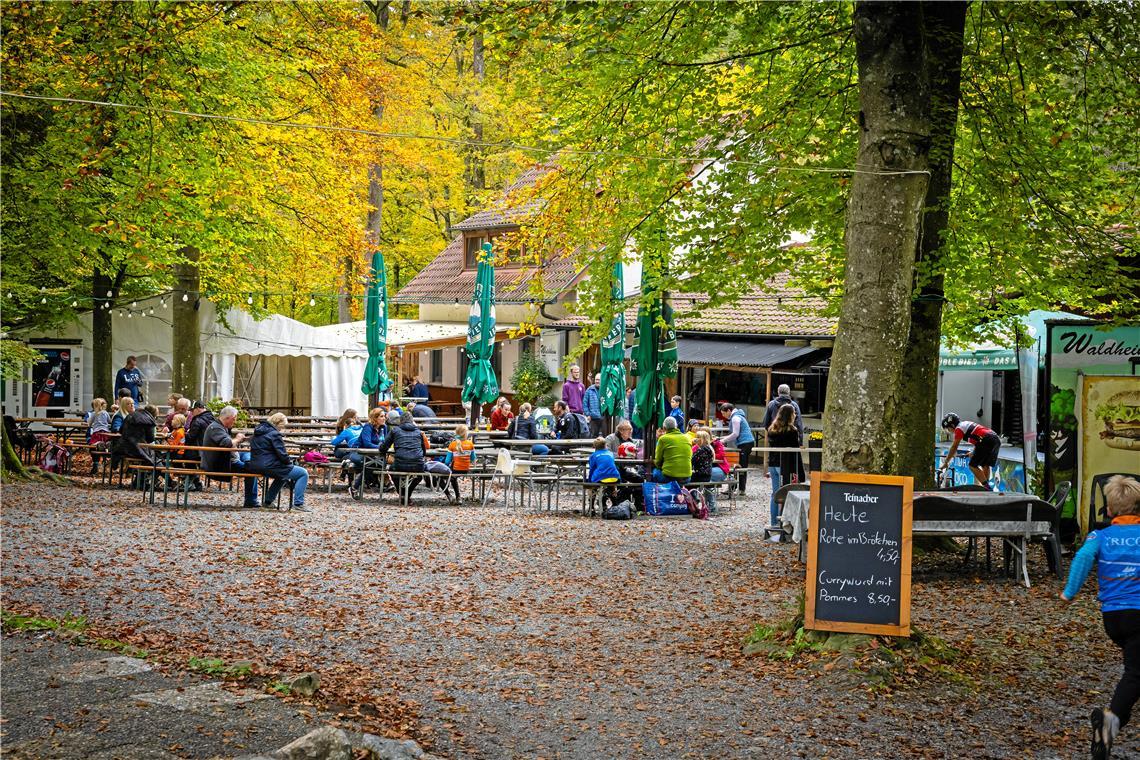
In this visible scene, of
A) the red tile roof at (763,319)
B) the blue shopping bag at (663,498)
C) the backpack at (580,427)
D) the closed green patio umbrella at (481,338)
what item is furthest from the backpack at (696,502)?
the red tile roof at (763,319)

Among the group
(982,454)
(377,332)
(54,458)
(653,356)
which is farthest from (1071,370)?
(54,458)

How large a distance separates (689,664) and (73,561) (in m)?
6.65

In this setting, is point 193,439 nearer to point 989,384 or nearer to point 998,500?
point 998,500

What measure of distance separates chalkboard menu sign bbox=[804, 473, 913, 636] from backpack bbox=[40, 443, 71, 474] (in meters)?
16.4

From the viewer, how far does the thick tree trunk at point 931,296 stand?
43.1 ft

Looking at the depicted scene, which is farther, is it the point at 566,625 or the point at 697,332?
the point at 697,332

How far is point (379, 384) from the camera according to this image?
83.1 ft

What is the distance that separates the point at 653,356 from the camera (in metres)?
18.0

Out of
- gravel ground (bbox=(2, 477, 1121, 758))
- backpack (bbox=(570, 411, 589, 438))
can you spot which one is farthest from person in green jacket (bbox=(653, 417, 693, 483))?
backpack (bbox=(570, 411, 589, 438))

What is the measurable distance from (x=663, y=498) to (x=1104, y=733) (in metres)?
11.5

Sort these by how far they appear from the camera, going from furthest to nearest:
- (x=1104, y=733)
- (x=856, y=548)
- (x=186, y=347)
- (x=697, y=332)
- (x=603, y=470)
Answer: (x=697, y=332)
(x=186, y=347)
(x=603, y=470)
(x=856, y=548)
(x=1104, y=733)

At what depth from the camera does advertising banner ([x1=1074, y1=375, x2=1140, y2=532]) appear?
13.8 metres

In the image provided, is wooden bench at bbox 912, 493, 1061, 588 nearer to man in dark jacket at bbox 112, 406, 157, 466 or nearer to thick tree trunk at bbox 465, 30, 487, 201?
man in dark jacket at bbox 112, 406, 157, 466

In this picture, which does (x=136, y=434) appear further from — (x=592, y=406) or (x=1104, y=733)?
(x=1104, y=733)
